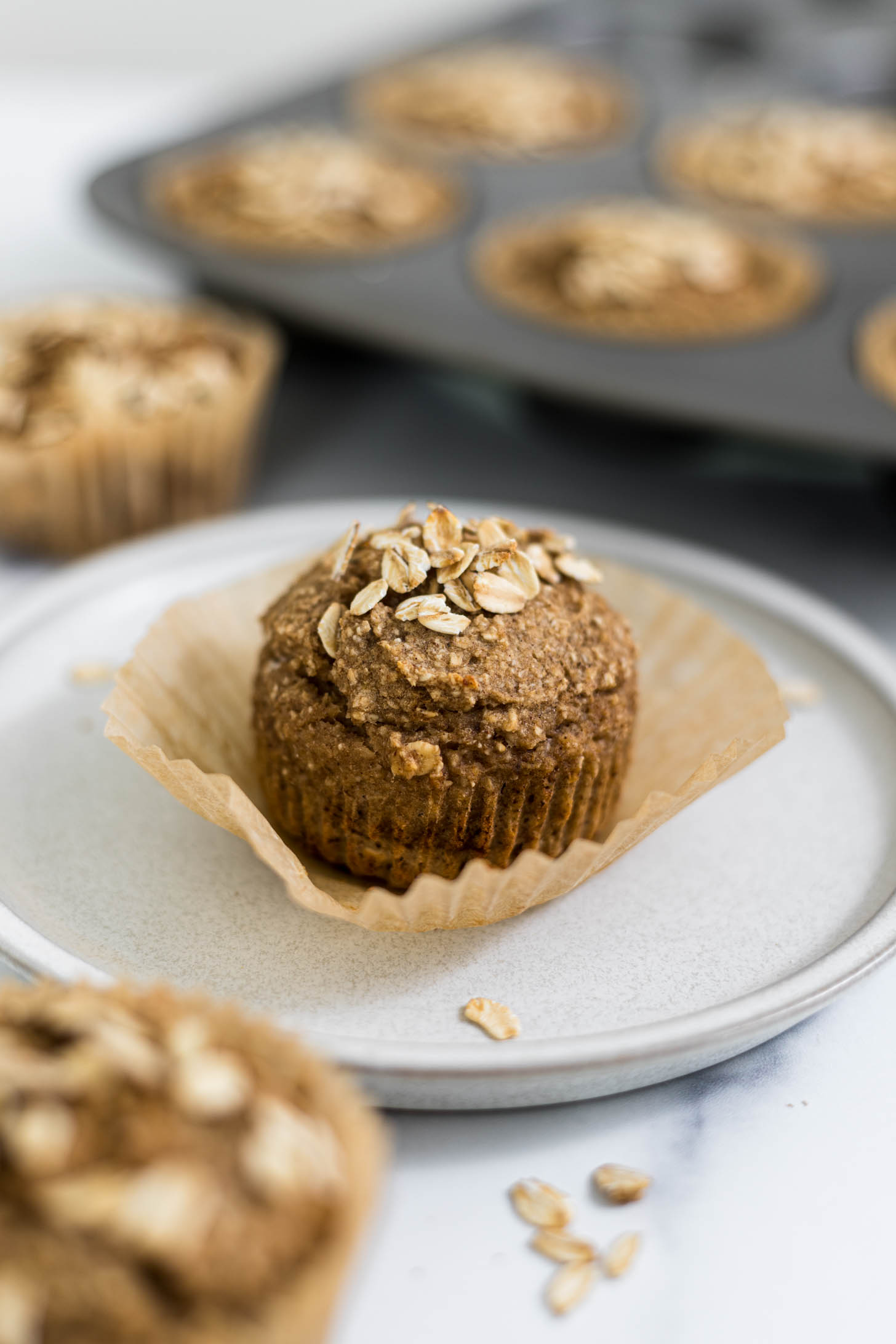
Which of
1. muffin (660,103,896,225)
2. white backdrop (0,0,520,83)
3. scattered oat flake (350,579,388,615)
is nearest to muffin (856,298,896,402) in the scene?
muffin (660,103,896,225)

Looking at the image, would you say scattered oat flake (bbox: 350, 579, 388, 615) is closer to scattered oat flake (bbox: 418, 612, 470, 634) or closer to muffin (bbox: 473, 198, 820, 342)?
scattered oat flake (bbox: 418, 612, 470, 634)

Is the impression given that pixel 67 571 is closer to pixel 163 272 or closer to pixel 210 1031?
pixel 210 1031

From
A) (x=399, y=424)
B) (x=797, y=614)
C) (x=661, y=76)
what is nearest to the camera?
(x=797, y=614)

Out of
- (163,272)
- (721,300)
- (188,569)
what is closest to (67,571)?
(188,569)

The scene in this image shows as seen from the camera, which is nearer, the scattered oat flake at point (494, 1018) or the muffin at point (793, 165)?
the scattered oat flake at point (494, 1018)

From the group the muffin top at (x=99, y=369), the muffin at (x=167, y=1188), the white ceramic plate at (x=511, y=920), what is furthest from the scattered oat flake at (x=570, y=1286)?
the muffin top at (x=99, y=369)

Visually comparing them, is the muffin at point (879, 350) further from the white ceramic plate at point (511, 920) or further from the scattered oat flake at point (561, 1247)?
the scattered oat flake at point (561, 1247)

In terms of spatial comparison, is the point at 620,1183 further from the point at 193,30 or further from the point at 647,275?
the point at 193,30
